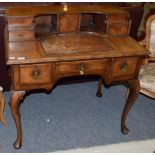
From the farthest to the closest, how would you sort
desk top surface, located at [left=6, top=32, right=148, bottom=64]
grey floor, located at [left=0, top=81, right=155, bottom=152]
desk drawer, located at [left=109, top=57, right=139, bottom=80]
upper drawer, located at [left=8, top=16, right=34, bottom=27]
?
grey floor, located at [left=0, top=81, right=155, bottom=152] < desk drawer, located at [left=109, top=57, right=139, bottom=80] < upper drawer, located at [left=8, top=16, right=34, bottom=27] < desk top surface, located at [left=6, top=32, right=148, bottom=64]

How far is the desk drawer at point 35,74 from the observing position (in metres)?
1.88

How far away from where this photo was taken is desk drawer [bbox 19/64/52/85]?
1.88 meters

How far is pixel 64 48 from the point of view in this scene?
1.99 m

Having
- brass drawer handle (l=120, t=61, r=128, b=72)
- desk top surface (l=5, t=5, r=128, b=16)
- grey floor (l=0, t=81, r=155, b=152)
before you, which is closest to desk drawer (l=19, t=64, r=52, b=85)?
desk top surface (l=5, t=5, r=128, b=16)

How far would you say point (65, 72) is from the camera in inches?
78.7

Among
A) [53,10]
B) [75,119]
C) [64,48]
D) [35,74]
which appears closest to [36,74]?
[35,74]

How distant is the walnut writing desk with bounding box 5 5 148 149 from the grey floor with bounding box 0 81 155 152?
0.26 meters

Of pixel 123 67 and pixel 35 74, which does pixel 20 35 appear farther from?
pixel 123 67

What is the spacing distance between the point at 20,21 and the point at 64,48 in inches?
14.8

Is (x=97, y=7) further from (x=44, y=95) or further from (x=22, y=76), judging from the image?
(x=44, y=95)

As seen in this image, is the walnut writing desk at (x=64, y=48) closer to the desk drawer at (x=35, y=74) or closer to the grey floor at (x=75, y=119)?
the desk drawer at (x=35, y=74)

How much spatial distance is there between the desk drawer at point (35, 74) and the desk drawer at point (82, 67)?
0.29 feet

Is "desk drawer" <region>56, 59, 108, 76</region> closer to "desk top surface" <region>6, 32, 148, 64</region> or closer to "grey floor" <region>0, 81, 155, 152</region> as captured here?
"desk top surface" <region>6, 32, 148, 64</region>

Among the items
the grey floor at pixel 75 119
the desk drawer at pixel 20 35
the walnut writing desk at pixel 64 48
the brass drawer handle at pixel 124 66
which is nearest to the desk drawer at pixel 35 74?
the walnut writing desk at pixel 64 48
